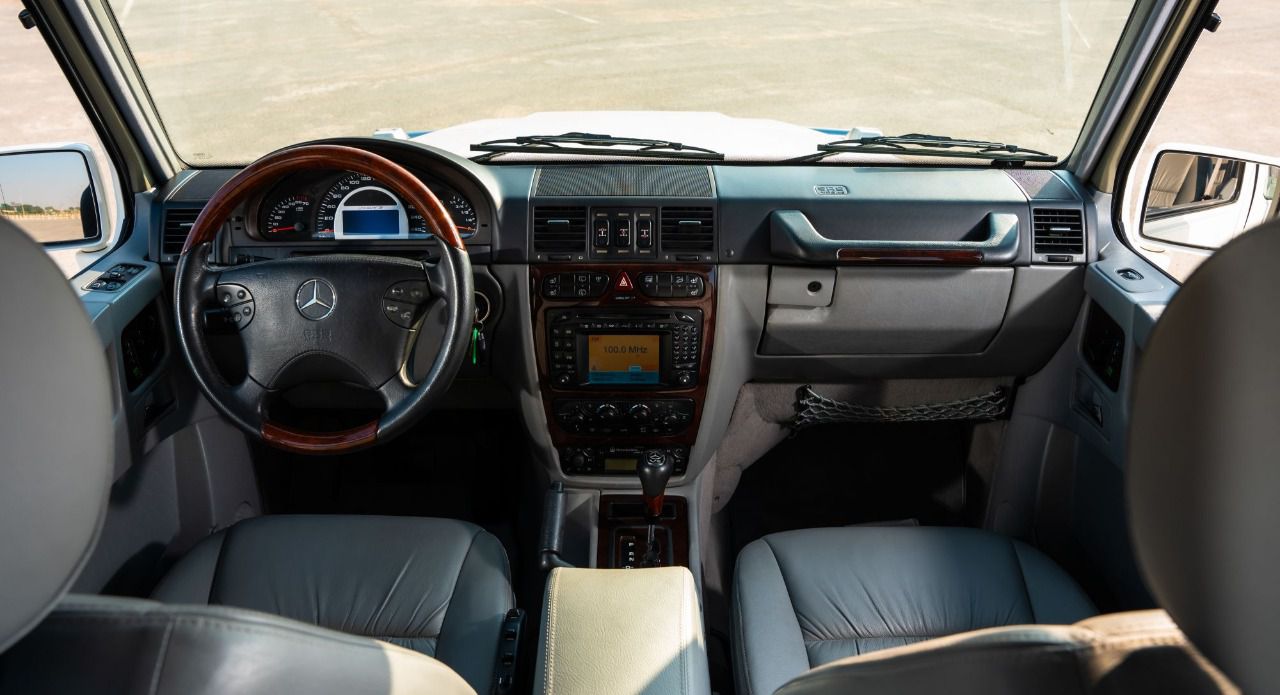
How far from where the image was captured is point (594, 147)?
274 cm

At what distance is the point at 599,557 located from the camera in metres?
2.81

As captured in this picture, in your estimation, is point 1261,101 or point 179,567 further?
point 1261,101

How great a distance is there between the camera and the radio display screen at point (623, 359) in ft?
8.83

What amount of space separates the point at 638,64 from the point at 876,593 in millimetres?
3621

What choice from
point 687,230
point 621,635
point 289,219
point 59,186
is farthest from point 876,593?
point 59,186

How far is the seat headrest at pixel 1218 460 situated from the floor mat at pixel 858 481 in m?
2.42

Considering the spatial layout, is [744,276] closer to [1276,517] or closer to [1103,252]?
[1103,252]

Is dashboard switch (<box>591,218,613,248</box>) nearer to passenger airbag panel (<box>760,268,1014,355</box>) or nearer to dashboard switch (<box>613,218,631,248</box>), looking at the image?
dashboard switch (<box>613,218,631,248</box>)

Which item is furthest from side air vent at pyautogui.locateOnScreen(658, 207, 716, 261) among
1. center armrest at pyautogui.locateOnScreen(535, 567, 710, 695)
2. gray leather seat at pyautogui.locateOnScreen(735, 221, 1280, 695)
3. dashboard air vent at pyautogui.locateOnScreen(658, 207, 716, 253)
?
gray leather seat at pyautogui.locateOnScreen(735, 221, 1280, 695)

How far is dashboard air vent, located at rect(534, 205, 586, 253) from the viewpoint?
8.50ft

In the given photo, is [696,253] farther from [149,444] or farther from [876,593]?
[149,444]

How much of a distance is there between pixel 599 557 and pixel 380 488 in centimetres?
91

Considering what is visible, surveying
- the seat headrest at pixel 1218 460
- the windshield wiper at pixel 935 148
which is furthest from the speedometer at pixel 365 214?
the seat headrest at pixel 1218 460

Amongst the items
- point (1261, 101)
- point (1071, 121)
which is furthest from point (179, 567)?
point (1261, 101)
